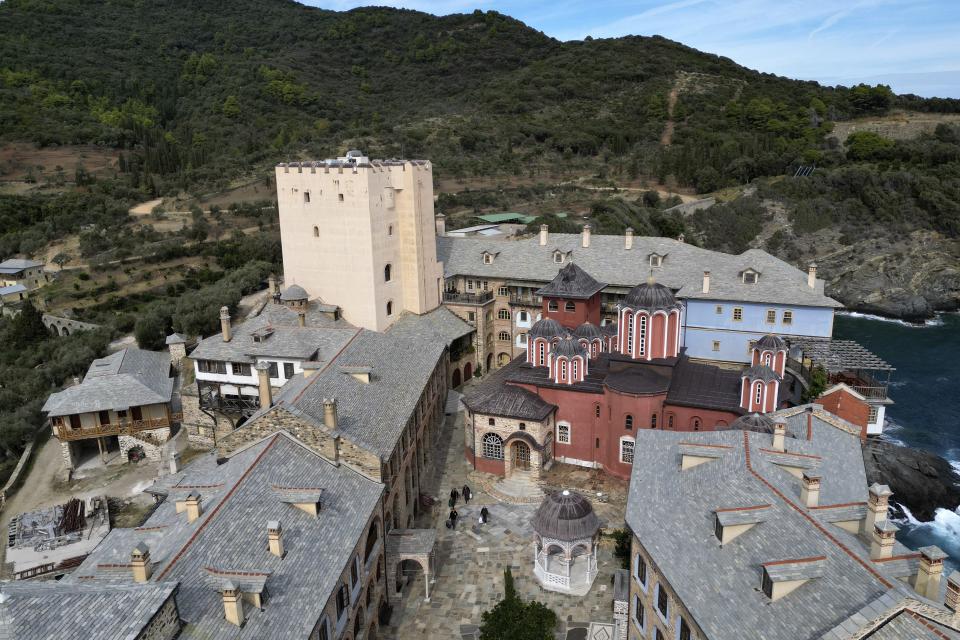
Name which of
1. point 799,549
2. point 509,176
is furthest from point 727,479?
point 509,176

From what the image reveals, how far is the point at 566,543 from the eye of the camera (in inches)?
1168

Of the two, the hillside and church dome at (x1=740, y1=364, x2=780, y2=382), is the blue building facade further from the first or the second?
the hillside

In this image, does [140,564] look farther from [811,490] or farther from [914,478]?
[914,478]

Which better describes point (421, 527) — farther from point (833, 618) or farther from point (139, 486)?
point (833, 618)

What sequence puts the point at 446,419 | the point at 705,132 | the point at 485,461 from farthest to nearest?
1. the point at 705,132
2. the point at 446,419
3. the point at 485,461

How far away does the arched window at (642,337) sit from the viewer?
38.4 meters

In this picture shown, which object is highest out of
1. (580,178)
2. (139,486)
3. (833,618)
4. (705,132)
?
(705,132)

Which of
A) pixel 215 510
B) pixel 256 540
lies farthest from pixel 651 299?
pixel 215 510

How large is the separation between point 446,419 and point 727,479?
27147 mm

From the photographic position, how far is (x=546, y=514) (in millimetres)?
30094

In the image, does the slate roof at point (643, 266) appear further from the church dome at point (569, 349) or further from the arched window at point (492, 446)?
the arched window at point (492, 446)

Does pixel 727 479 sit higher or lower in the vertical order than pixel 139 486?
higher

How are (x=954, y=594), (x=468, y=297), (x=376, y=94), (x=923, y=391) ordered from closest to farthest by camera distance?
(x=954, y=594) → (x=468, y=297) → (x=923, y=391) → (x=376, y=94)

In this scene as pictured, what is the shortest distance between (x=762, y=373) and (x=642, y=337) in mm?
6728
